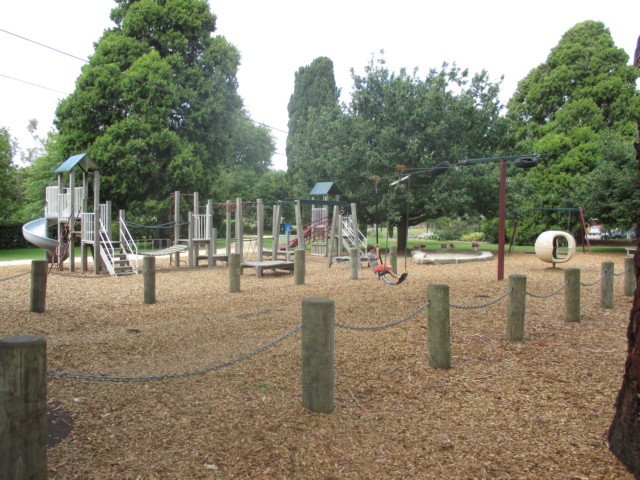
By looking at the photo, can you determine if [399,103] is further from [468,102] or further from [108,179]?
[108,179]

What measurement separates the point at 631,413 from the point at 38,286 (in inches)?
317

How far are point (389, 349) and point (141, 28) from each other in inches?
1100

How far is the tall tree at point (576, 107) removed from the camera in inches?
1107

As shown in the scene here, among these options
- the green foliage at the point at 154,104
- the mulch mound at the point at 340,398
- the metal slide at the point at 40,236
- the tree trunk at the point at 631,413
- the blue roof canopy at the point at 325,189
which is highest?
the green foliage at the point at 154,104

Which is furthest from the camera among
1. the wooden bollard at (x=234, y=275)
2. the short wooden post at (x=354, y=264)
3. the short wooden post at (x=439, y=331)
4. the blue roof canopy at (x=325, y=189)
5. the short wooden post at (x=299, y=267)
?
the blue roof canopy at (x=325, y=189)

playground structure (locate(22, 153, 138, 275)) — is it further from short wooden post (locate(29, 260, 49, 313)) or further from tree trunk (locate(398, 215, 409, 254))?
tree trunk (locate(398, 215, 409, 254))

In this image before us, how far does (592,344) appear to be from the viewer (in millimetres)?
5938

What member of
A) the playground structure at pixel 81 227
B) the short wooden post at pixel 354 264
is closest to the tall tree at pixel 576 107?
the short wooden post at pixel 354 264

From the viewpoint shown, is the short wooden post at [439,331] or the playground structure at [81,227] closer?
the short wooden post at [439,331]

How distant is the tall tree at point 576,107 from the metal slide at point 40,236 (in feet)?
75.8

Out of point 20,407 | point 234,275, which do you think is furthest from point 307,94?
point 20,407

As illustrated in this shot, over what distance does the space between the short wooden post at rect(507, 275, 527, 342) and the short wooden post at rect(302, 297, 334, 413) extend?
310 centimetres

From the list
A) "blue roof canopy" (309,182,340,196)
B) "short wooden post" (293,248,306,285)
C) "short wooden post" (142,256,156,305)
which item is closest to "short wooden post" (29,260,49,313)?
"short wooden post" (142,256,156,305)

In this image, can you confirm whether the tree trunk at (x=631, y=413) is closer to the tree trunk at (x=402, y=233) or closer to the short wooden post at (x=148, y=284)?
the short wooden post at (x=148, y=284)
